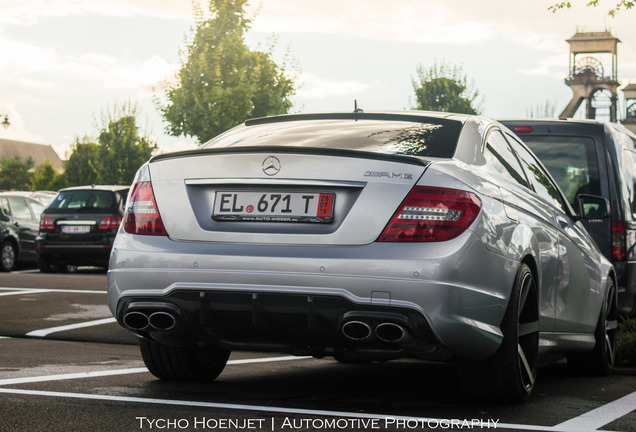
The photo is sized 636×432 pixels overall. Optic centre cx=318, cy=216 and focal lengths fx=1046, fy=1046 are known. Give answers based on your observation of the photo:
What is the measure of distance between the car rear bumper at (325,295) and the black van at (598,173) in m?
4.29

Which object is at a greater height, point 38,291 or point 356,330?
point 356,330

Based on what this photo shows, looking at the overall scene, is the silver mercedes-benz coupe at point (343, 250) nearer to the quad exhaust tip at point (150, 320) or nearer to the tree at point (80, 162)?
the quad exhaust tip at point (150, 320)

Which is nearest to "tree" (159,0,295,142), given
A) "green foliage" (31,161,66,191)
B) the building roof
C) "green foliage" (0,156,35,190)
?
"green foliage" (31,161,66,191)

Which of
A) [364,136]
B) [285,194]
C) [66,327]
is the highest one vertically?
[364,136]

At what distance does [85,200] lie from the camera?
1998 cm

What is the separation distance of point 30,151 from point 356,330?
590ft

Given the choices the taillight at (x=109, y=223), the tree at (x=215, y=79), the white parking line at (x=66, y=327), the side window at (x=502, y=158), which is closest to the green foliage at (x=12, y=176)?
the tree at (x=215, y=79)

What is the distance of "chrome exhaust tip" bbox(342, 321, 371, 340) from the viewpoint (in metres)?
4.77

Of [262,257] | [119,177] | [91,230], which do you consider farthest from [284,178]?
[119,177]

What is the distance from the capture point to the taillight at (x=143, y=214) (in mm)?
5227

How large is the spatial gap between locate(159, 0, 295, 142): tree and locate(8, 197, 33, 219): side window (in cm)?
2352

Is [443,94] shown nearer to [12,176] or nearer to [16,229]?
[16,229]

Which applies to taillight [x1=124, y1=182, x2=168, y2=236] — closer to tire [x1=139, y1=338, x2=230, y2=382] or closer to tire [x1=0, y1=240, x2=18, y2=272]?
tire [x1=139, y1=338, x2=230, y2=382]

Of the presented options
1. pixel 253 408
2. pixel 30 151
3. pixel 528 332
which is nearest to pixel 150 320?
pixel 253 408
